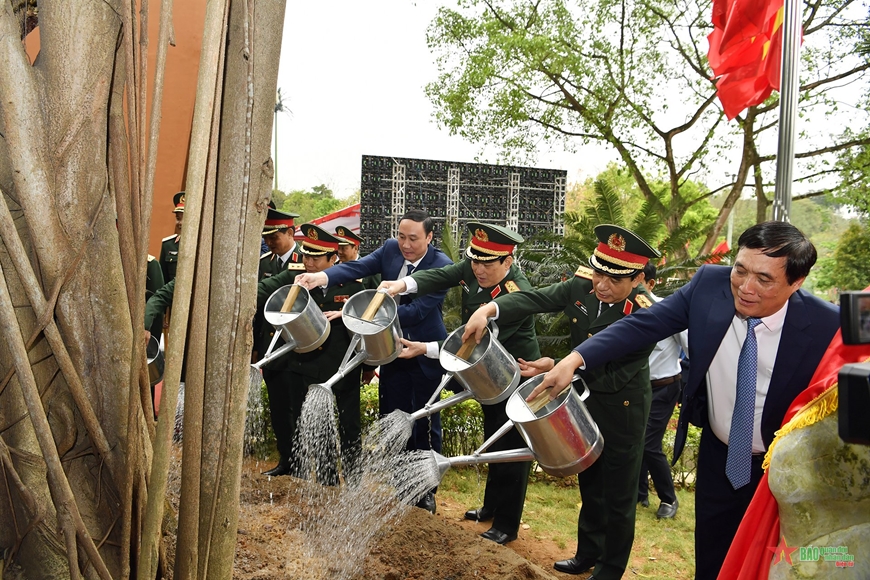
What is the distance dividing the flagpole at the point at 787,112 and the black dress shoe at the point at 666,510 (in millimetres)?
2102

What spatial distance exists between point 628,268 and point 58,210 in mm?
2687

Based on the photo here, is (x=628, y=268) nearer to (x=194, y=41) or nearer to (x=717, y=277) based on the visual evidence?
(x=717, y=277)

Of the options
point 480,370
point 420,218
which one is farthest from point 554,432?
point 420,218

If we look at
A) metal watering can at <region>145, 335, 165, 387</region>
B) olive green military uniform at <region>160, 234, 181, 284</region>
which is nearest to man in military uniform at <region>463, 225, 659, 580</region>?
metal watering can at <region>145, 335, 165, 387</region>

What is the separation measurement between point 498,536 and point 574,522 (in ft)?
2.71

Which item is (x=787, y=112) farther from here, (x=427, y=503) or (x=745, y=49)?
(x=427, y=503)

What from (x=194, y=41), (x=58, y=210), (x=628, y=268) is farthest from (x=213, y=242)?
(x=194, y=41)

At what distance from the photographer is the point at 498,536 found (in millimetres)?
4332

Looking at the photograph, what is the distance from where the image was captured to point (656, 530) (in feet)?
15.8

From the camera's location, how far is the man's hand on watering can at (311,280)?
14.1 feet

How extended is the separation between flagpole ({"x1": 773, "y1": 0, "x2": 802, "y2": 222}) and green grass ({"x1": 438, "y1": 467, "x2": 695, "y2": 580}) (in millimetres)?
2075

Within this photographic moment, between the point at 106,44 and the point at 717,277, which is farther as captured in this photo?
the point at 717,277

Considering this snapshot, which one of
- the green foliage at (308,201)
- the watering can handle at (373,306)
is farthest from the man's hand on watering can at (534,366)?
the green foliage at (308,201)

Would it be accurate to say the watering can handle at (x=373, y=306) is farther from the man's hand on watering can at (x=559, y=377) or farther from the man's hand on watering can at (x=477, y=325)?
the man's hand on watering can at (x=559, y=377)
